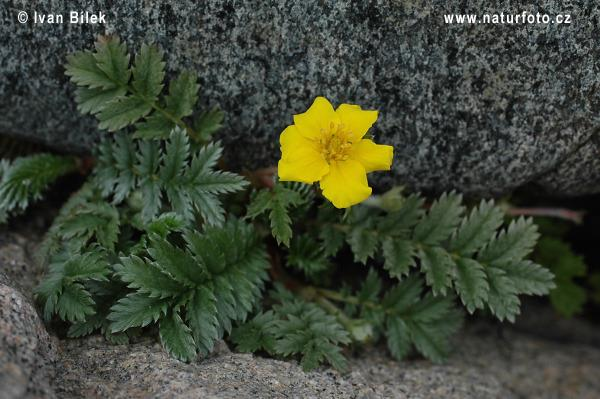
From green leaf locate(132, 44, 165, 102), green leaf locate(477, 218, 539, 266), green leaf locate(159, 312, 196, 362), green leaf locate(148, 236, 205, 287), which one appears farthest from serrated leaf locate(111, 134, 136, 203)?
green leaf locate(477, 218, 539, 266)

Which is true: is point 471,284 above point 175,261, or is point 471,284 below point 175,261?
below

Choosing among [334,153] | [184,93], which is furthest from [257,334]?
[184,93]

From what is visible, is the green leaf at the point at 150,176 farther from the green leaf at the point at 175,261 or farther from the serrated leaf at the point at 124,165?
the green leaf at the point at 175,261

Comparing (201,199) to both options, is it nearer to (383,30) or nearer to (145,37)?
(145,37)

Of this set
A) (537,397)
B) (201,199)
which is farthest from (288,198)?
(537,397)

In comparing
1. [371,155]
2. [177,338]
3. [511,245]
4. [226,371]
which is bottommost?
[226,371]

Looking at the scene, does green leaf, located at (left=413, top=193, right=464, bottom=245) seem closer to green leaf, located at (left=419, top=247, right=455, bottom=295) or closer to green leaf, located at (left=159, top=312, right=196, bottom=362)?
green leaf, located at (left=419, top=247, right=455, bottom=295)

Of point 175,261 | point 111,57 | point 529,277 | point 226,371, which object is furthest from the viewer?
point 529,277

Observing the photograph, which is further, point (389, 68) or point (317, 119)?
point (389, 68)

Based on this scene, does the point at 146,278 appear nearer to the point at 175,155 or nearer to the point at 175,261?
the point at 175,261

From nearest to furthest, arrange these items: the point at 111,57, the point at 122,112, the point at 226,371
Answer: the point at 226,371 < the point at 111,57 < the point at 122,112
